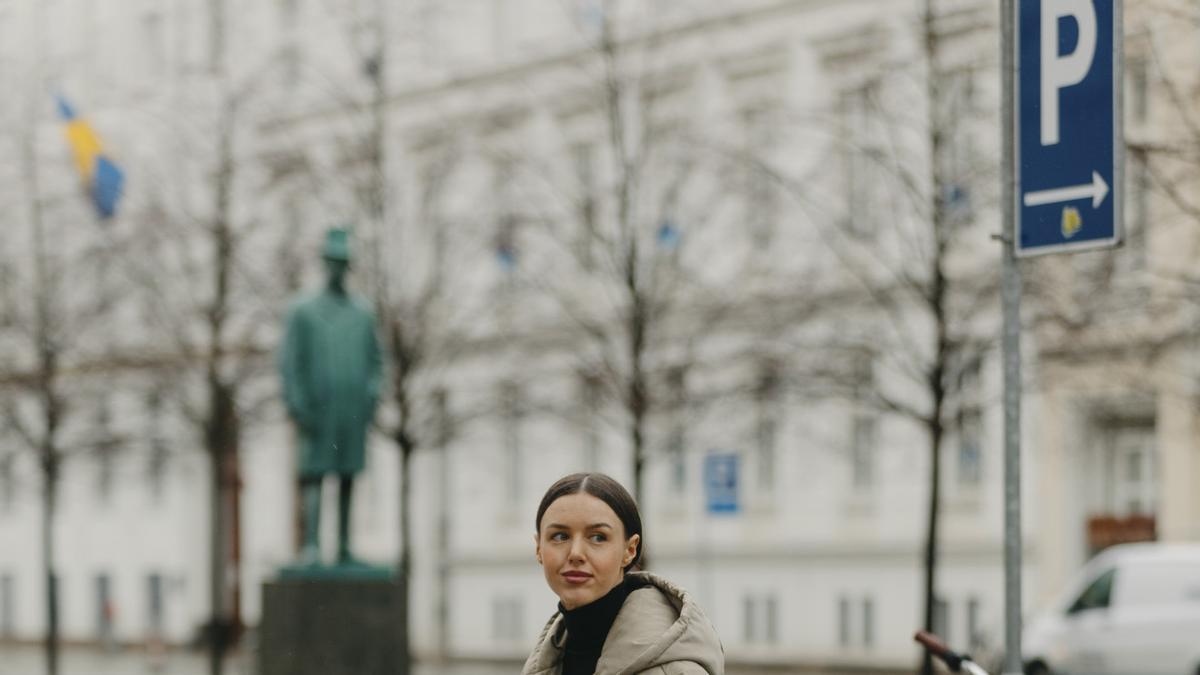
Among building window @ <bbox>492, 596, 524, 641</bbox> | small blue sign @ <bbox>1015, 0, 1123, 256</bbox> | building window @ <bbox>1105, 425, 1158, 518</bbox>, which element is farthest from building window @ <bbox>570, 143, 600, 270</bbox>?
small blue sign @ <bbox>1015, 0, 1123, 256</bbox>

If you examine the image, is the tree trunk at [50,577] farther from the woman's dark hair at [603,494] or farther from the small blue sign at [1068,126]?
the woman's dark hair at [603,494]

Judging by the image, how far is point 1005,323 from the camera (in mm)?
6953

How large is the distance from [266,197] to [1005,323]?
18.9 m

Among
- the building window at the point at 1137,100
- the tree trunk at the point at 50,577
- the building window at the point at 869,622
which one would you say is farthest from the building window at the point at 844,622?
the tree trunk at the point at 50,577

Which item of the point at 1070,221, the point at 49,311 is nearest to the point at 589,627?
the point at 1070,221

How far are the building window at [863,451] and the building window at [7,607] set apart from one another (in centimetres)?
2556

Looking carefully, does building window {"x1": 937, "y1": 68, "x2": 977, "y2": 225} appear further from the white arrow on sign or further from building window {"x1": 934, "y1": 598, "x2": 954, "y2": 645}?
building window {"x1": 934, "y1": 598, "x2": 954, "y2": 645}

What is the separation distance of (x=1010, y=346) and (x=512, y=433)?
2340 centimetres

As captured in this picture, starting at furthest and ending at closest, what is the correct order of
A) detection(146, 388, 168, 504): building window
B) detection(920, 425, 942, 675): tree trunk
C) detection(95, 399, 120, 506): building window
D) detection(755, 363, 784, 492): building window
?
detection(95, 399, 120, 506): building window
detection(146, 388, 168, 504): building window
detection(755, 363, 784, 492): building window
detection(920, 425, 942, 675): tree trunk

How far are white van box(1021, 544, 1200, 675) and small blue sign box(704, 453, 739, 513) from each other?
13.3 ft

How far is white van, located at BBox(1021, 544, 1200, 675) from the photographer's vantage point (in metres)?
19.3

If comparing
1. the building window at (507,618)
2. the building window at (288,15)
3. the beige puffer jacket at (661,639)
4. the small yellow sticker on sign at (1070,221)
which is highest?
the building window at (288,15)

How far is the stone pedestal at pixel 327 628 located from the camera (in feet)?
48.4

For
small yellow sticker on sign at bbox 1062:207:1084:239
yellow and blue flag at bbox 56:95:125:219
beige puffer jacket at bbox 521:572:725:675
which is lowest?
beige puffer jacket at bbox 521:572:725:675
